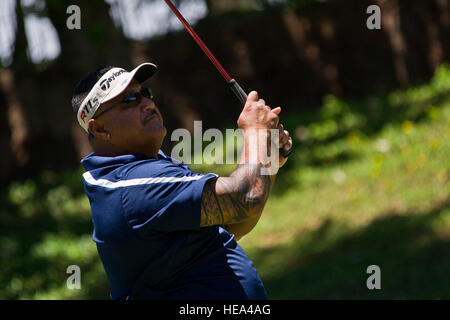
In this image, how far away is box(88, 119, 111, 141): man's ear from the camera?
255 cm

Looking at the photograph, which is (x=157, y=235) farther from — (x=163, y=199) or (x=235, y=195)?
(x=235, y=195)

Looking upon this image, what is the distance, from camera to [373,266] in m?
5.86

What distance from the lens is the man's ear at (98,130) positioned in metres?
2.55

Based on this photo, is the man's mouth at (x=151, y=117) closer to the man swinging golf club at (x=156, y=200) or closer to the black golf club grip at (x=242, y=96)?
the man swinging golf club at (x=156, y=200)

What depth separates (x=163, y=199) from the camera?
7.42 ft

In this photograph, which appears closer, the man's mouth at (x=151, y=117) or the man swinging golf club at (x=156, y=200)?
the man swinging golf club at (x=156, y=200)

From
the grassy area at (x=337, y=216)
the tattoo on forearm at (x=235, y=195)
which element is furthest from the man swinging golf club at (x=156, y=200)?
the grassy area at (x=337, y=216)

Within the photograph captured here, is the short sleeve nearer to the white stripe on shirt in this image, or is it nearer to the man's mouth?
the white stripe on shirt

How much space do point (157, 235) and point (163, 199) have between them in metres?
0.17

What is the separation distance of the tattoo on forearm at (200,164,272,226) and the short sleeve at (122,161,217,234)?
3cm

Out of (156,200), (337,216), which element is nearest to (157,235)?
(156,200)

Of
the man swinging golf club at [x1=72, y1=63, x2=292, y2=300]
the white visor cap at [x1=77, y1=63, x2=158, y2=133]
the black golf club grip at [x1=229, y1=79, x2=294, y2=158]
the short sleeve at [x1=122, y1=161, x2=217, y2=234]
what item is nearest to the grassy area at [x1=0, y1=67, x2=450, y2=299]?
the black golf club grip at [x1=229, y1=79, x2=294, y2=158]

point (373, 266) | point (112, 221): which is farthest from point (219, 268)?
point (373, 266)
